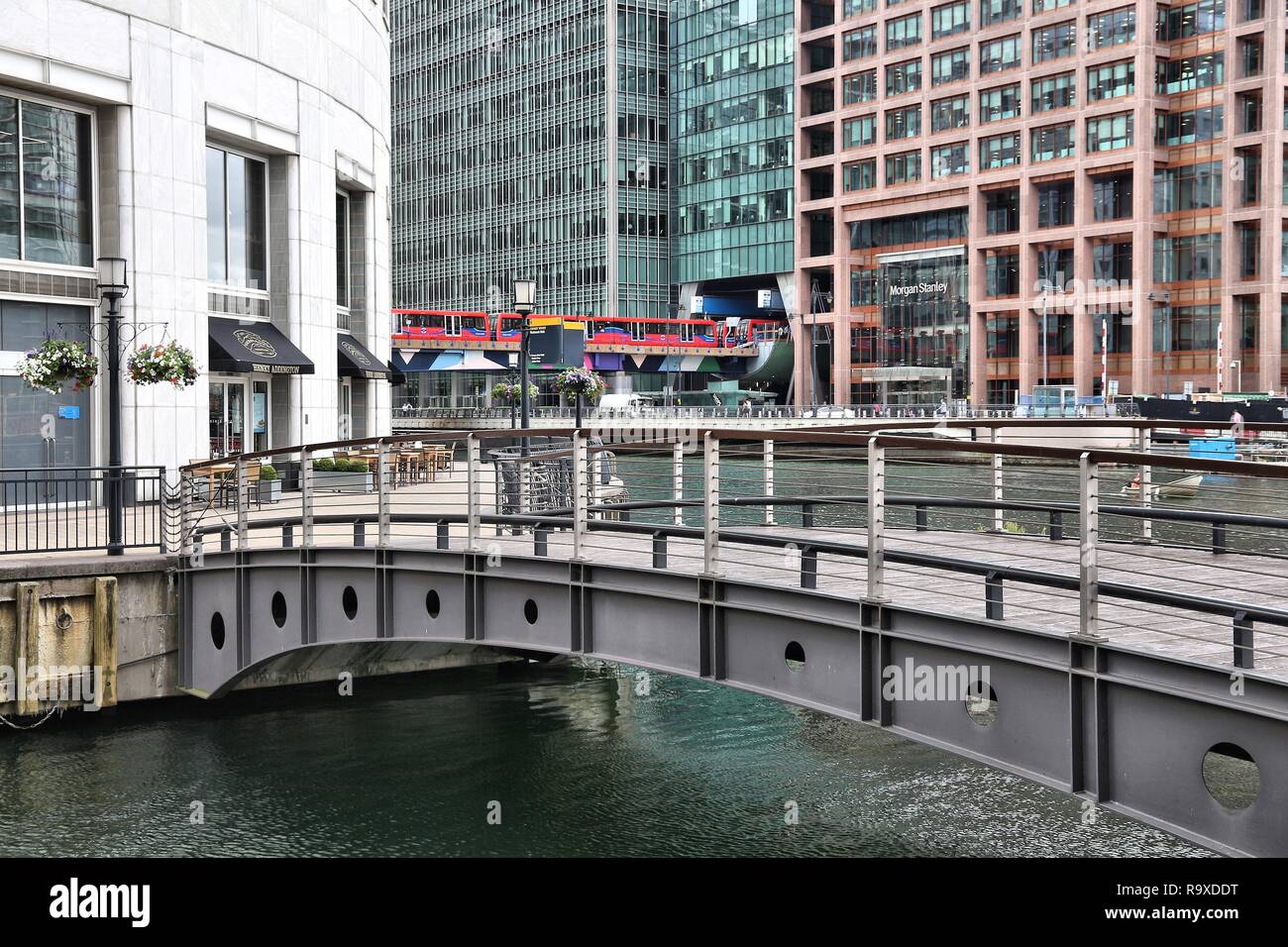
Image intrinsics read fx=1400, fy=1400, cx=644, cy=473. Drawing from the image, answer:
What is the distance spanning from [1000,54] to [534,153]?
52240 mm

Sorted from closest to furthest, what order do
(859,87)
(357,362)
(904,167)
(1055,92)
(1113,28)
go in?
(357,362) → (1113,28) → (1055,92) → (904,167) → (859,87)

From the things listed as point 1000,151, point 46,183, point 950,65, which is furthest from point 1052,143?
point 46,183

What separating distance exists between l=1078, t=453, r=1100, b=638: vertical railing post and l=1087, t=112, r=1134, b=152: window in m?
85.1

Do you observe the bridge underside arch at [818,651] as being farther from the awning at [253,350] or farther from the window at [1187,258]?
the window at [1187,258]

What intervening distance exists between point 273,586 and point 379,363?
23.5m

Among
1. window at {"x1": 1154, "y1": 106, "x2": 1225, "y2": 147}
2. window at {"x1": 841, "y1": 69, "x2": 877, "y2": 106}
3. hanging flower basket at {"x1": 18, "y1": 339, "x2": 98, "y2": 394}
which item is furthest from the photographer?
A: window at {"x1": 841, "y1": 69, "x2": 877, "y2": 106}

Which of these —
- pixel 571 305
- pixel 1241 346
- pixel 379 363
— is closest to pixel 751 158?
pixel 571 305

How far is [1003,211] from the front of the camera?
96.6 metres

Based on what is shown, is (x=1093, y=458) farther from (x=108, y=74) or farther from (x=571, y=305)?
(x=571, y=305)

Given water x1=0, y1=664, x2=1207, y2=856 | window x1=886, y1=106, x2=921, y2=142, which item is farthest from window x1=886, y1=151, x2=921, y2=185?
water x1=0, y1=664, x2=1207, y2=856

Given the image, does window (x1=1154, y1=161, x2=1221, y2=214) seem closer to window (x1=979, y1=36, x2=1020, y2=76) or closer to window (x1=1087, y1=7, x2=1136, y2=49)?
window (x1=1087, y1=7, x2=1136, y2=49)

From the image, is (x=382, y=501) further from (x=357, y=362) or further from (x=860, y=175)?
(x=860, y=175)

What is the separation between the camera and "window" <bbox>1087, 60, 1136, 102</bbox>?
86688 mm

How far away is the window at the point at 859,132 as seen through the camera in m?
105
